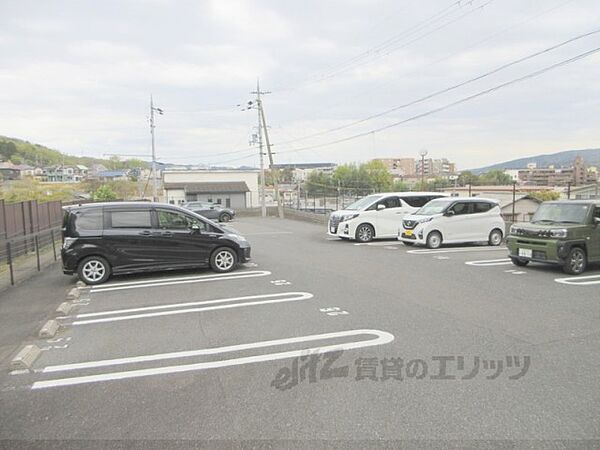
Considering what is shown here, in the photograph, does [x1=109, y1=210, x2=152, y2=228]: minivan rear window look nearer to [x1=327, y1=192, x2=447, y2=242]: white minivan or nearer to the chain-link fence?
the chain-link fence

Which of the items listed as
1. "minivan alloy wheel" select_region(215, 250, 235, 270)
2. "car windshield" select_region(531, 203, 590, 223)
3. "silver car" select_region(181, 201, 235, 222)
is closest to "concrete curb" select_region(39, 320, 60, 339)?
"minivan alloy wheel" select_region(215, 250, 235, 270)

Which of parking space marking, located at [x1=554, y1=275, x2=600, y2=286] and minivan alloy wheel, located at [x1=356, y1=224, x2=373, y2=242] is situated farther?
minivan alloy wheel, located at [x1=356, y1=224, x2=373, y2=242]

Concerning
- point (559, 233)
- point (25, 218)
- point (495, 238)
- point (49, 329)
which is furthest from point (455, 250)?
point (25, 218)

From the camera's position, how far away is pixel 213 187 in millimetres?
61094

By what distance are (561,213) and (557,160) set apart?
2057 centimetres

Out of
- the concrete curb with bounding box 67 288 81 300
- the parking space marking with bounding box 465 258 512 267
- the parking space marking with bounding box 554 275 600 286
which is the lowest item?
the parking space marking with bounding box 465 258 512 267

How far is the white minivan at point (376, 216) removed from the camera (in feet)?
54.9

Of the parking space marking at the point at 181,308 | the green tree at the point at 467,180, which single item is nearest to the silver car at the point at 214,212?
the green tree at the point at 467,180

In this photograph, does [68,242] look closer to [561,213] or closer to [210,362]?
[210,362]

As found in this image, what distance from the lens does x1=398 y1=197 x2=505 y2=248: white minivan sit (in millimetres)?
14594

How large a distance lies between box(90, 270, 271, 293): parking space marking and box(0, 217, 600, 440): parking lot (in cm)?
34

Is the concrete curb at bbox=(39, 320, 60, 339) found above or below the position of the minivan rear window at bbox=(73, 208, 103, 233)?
below

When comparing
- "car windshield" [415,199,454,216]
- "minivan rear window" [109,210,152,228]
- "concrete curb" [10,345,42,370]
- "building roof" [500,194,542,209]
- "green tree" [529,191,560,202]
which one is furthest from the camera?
"building roof" [500,194,542,209]

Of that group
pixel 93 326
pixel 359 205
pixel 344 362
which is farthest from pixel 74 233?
pixel 359 205
